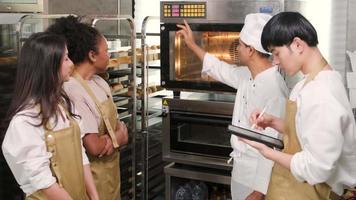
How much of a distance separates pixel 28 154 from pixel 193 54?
123 cm

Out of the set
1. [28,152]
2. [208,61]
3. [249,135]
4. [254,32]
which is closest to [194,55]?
[208,61]

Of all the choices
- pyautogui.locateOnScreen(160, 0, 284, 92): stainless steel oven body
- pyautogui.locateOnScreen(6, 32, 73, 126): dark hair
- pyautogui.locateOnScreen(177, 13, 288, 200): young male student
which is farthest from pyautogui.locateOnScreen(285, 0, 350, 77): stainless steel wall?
pyautogui.locateOnScreen(6, 32, 73, 126): dark hair

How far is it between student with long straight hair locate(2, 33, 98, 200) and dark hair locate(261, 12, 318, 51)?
2.72ft

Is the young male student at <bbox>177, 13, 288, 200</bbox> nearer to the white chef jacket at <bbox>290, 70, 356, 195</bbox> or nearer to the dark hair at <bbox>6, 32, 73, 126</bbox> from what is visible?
the white chef jacket at <bbox>290, 70, 356, 195</bbox>

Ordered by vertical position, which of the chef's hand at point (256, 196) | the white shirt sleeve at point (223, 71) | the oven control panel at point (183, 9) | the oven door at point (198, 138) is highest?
the oven control panel at point (183, 9)

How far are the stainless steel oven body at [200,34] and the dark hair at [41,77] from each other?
907 millimetres

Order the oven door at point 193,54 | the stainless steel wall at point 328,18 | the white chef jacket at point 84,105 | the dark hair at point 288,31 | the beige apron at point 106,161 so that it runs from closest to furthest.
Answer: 1. the dark hair at point 288,31
2. the white chef jacket at point 84,105
3. the beige apron at point 106,161
4. the stainless steel wall at point 328,18
5. the oven door at point 193,54

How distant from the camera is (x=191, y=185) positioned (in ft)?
9.77

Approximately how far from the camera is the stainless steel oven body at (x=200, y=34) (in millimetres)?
2609

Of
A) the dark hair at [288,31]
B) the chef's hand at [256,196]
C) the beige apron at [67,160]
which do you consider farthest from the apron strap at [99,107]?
the dark hair at [288,31]

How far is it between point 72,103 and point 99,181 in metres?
0.46

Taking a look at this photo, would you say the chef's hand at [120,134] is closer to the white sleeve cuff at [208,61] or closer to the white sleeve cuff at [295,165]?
the white sleeve cuff at [208,61]

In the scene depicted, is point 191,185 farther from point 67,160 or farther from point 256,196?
point 67,160

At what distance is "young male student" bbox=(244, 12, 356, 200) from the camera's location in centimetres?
162
